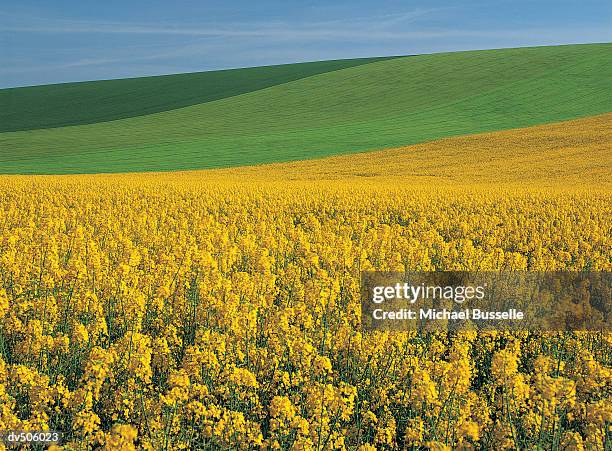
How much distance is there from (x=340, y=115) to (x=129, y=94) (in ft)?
115

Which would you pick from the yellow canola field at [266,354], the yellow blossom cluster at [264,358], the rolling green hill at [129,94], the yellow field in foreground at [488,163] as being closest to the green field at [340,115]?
the rolling green hill at [129,94]

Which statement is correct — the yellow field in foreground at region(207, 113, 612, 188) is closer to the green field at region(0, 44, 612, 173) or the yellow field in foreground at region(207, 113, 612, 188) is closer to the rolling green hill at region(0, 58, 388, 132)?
the green field at region(0, 44, 612, 173)

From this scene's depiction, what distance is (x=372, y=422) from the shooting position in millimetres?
3932

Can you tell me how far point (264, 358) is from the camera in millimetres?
4379

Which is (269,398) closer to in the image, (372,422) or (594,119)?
(372,422)

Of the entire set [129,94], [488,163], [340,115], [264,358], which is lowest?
[264,358]

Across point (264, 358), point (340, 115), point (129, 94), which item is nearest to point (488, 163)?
point (340, 115)

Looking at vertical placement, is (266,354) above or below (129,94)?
below

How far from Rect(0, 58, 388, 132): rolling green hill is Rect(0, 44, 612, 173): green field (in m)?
1.81

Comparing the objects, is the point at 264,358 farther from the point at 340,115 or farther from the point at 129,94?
the point at 129,94

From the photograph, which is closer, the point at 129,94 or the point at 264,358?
the point at 264,358

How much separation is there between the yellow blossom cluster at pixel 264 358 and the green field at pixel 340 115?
32605 mm

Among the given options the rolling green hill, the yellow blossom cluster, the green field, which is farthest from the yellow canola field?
the rolling green hill

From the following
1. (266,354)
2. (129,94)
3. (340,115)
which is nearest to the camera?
(266,354)
